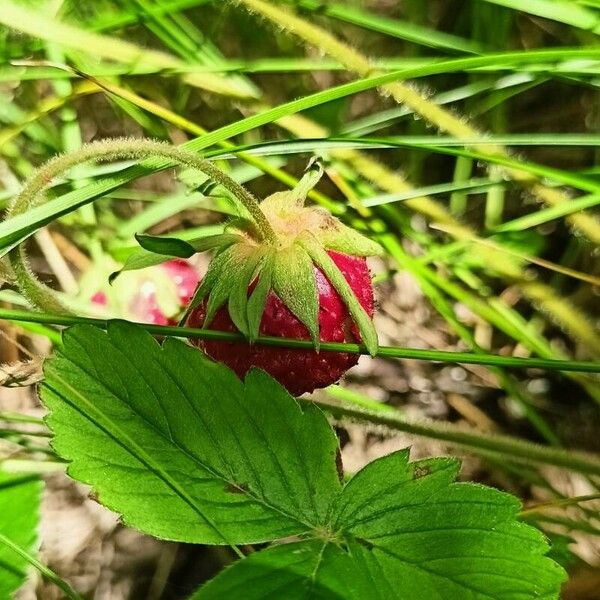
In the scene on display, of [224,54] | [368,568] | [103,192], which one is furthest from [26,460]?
[224,54]

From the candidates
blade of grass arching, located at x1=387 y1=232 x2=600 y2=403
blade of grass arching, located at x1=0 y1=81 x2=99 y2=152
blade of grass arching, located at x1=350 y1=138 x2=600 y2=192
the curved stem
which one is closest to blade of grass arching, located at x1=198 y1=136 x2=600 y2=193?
blade of grass arching, located at x1=350 y1=138 x2=600 y2=192

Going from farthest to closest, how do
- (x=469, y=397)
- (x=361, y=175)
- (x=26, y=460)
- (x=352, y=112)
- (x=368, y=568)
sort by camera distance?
(x=352, y=112)
(x=469, y=397)
(x=361, y=175)
(x=26, y=460)
(x=368, y=568)

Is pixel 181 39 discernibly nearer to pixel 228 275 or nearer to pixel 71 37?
pixel 71 37

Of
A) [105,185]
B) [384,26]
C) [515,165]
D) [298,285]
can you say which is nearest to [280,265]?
[298,285]

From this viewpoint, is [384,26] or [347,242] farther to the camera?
[384,26]

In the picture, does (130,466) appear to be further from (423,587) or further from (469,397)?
(469,397)

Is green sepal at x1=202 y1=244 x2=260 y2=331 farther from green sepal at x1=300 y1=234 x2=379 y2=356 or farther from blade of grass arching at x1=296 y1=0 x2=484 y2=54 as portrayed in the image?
blade of grass arching at x1=296 y1=0 x2=484 y2=54

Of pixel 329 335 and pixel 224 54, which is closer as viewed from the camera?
pixel 329 335

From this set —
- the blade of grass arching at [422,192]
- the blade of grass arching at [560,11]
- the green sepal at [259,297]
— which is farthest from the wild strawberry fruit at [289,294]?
the blade of grass arching at [560,11]
